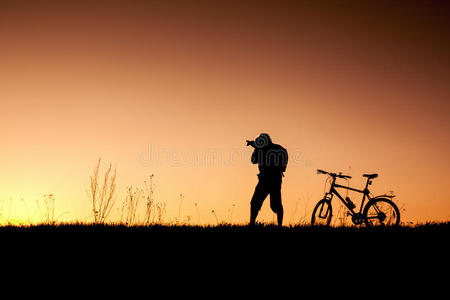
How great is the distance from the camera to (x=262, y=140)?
10.0 meters

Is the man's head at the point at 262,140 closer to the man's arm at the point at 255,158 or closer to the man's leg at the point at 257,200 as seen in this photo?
the man's arm at the point at 255,158

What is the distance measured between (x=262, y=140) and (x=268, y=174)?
859 millimetres

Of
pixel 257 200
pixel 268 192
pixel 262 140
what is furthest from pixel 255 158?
pixel 257 200

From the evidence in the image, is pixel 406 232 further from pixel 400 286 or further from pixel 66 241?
pixel 66 241

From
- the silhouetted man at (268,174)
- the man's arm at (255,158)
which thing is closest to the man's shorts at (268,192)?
the silhouetted man at (268,174)

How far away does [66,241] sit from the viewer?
283 inches

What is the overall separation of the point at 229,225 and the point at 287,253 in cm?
301

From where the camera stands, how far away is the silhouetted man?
10.1m

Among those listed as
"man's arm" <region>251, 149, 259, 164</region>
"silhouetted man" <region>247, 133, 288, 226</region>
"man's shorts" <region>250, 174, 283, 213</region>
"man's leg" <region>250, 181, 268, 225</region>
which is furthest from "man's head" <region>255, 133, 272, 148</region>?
"man's leg" <region>250, 181, 268, 225</region>

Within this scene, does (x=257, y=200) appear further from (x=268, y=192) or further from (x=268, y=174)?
(x=268, y=174)

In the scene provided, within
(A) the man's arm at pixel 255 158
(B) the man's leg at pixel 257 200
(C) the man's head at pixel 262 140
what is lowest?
(B) the man's leg at pixel 257 200

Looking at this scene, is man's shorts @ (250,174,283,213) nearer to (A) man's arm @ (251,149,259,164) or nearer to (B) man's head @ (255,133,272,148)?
(A) man's arm @ (251,149,259,164)

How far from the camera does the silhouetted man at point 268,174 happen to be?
398 inches

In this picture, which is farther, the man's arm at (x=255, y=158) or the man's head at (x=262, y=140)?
the man's arm at (x=255, y=158)
